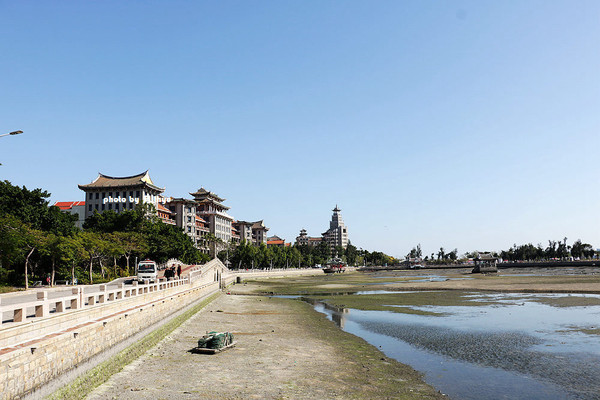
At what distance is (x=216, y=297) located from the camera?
209 ft

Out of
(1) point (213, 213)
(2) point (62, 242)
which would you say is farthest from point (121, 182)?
(2) point (62, 242)

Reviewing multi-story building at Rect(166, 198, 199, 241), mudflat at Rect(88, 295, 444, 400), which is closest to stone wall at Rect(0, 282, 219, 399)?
mudflat at Rect(88, 295, 444, 400)

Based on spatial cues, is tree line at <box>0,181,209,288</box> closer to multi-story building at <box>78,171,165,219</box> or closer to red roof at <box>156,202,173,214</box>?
multi-story building at <box>78,171,165,219</box>

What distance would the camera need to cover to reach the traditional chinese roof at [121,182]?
134375mm

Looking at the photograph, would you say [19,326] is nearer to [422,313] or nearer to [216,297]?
[422,313]

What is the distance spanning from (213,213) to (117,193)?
144ft

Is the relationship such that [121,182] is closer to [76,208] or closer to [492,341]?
[76,208]

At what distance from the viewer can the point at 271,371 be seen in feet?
67.7

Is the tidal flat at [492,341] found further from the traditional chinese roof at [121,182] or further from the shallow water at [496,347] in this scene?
the traditional chinese roof at [121,182]

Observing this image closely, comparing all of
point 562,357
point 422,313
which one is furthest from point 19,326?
point 422,313

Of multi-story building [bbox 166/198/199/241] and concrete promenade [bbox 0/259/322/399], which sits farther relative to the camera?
multi-story building [bbox 166/198/199/241]

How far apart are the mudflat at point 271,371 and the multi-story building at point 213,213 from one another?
140904 mm

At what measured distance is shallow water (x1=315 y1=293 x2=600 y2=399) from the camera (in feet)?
61.5

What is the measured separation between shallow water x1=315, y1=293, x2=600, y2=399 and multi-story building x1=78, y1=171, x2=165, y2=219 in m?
106
